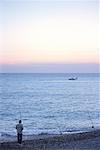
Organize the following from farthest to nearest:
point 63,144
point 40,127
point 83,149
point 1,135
A: point 40,127, point 1,135, point 63,144, point 83,149

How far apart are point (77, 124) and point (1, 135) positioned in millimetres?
11297

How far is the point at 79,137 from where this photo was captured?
2539 centimetres

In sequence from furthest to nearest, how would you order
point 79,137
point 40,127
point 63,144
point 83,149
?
point 40,127
point 79,137
point 63,144
point 83,149

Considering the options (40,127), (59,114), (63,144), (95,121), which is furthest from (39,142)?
(59,114)

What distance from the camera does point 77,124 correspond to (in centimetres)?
4141

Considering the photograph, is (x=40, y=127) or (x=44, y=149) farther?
(x=40, y=127)

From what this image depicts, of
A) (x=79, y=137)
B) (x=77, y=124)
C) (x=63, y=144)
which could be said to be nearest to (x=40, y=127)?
(x=77, y=124)

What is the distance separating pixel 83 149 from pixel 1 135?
41.9ft

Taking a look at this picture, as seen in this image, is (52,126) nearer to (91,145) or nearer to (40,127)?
(40,127)

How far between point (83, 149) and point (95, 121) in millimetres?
23422

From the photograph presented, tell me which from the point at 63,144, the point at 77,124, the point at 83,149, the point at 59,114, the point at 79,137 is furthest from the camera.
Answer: the point at 59,114

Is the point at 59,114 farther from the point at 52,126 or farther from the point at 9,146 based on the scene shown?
the point at 9,146

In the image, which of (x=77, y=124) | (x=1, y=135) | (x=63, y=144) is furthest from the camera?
(x=77, y=124)

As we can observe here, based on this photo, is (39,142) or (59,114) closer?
(39,142)
